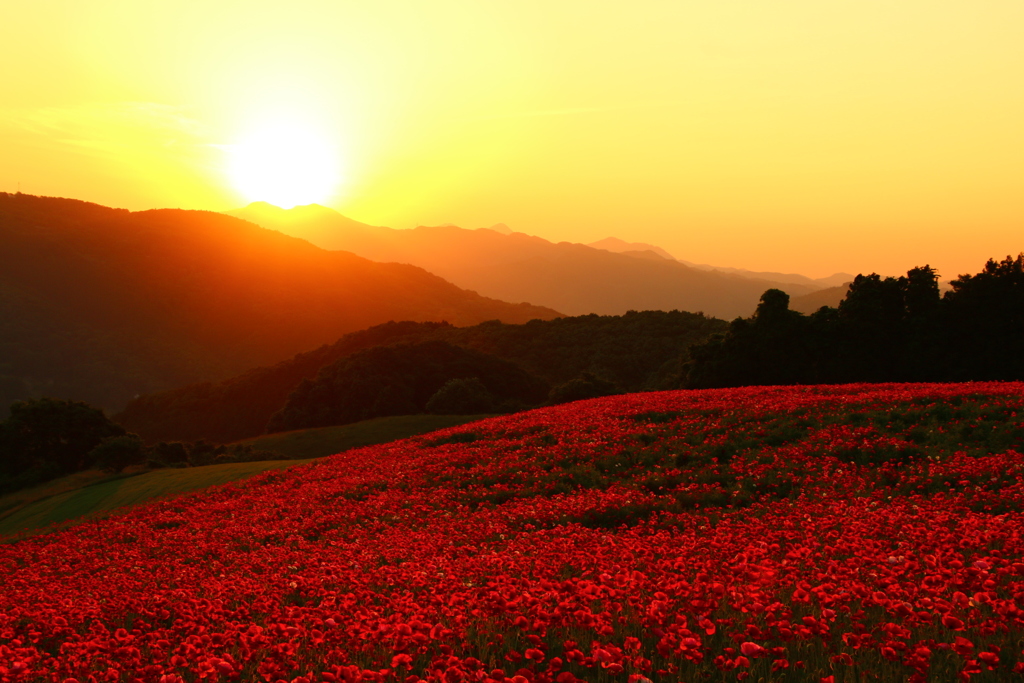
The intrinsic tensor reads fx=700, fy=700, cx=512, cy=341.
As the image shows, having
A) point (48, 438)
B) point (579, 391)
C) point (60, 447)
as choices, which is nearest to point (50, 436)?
point (48, 438)

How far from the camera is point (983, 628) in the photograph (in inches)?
219

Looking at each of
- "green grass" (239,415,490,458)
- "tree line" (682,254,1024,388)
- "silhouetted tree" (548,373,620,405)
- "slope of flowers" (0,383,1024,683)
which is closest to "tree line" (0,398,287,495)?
"green grass" (239,415,490,458)

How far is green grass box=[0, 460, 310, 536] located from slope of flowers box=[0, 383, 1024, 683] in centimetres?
790

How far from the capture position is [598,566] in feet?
28.5

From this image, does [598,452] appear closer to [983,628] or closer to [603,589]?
[603,589]

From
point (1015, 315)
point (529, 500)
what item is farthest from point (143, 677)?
point (1015, 315)

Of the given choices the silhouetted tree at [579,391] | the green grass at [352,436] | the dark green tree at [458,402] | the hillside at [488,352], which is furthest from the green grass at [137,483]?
the hillside at [488,352]

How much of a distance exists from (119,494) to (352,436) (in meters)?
19.1

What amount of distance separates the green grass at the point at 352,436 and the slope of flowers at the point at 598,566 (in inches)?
951

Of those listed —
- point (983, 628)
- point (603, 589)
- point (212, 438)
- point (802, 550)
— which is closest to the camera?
point (983, 628)

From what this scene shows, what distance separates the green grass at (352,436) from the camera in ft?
152

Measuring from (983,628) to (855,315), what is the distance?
46386mm

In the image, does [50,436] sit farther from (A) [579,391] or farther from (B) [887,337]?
(B) [887,337]

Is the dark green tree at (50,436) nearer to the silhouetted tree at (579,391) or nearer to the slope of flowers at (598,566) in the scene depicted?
the slope of flowers at (598,566)
